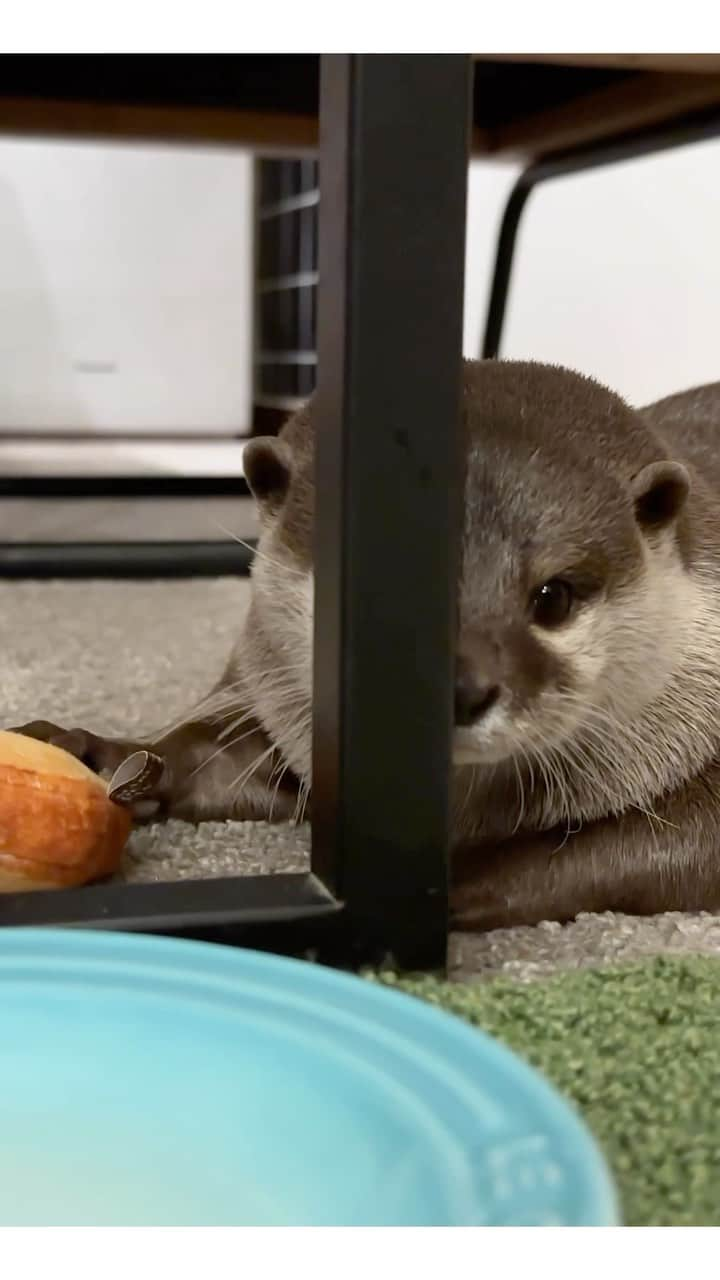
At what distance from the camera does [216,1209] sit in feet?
1.90

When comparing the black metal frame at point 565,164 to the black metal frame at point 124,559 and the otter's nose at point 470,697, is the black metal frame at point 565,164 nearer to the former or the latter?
the black metal frame at point 124,559

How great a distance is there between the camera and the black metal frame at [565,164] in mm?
2084

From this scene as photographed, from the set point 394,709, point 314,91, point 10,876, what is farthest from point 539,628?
point 314,91

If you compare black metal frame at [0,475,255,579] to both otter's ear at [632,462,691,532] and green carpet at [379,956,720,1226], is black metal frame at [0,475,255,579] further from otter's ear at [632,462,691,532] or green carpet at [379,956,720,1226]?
green carpet at [379,956,720,1226]

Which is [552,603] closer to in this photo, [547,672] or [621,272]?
[547,672]

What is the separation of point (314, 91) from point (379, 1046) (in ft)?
5.98

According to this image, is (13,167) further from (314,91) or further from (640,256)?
(314,91)

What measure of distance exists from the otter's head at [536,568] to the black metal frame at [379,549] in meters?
0.08

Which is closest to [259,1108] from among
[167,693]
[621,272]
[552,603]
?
[552,603]

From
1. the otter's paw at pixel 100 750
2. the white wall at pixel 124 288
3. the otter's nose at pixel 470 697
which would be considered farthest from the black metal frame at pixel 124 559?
the white wall at pixel 124 288

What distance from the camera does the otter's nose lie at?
2.82ft

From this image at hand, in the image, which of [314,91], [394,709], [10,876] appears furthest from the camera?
[314,91]

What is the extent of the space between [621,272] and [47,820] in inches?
98.4
